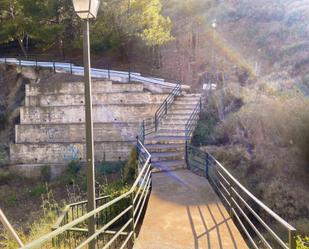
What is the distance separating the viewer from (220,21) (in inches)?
1047

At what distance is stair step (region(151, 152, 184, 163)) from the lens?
34.6 feet

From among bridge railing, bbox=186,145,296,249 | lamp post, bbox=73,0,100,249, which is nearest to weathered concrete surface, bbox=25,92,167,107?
bridge railing, bbox=186,145,296,249

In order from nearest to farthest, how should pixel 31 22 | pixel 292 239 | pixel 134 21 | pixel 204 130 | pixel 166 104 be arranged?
pixel 292 239
pixel 204 130
pixel 166 104
pixel 134 21
pixel 31 22

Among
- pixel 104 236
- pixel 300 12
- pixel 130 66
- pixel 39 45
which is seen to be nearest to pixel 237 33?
pixel 300 12

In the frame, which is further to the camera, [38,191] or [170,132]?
[38,191]

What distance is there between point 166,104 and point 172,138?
3279mm

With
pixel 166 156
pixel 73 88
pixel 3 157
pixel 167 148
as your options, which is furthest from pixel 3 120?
pixel 166 156

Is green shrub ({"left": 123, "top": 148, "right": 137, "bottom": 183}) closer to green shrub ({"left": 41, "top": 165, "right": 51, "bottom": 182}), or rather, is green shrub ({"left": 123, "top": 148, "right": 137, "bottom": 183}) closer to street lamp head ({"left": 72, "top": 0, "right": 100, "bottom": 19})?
green shrub ({"left": 41, "top": 165, "right": 51, "bottom": 182})

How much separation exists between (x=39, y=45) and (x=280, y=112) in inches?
997

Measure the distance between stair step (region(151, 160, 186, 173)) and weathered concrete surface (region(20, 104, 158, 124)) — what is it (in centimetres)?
621

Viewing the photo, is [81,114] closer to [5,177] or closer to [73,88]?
[73,88]

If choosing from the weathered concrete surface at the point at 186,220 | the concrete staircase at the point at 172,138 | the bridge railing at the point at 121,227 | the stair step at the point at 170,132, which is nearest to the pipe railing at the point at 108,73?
the concrete staircase at the point at 172,138

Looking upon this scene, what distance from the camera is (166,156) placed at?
10.6 meters

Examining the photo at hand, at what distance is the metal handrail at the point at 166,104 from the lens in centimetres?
1453
